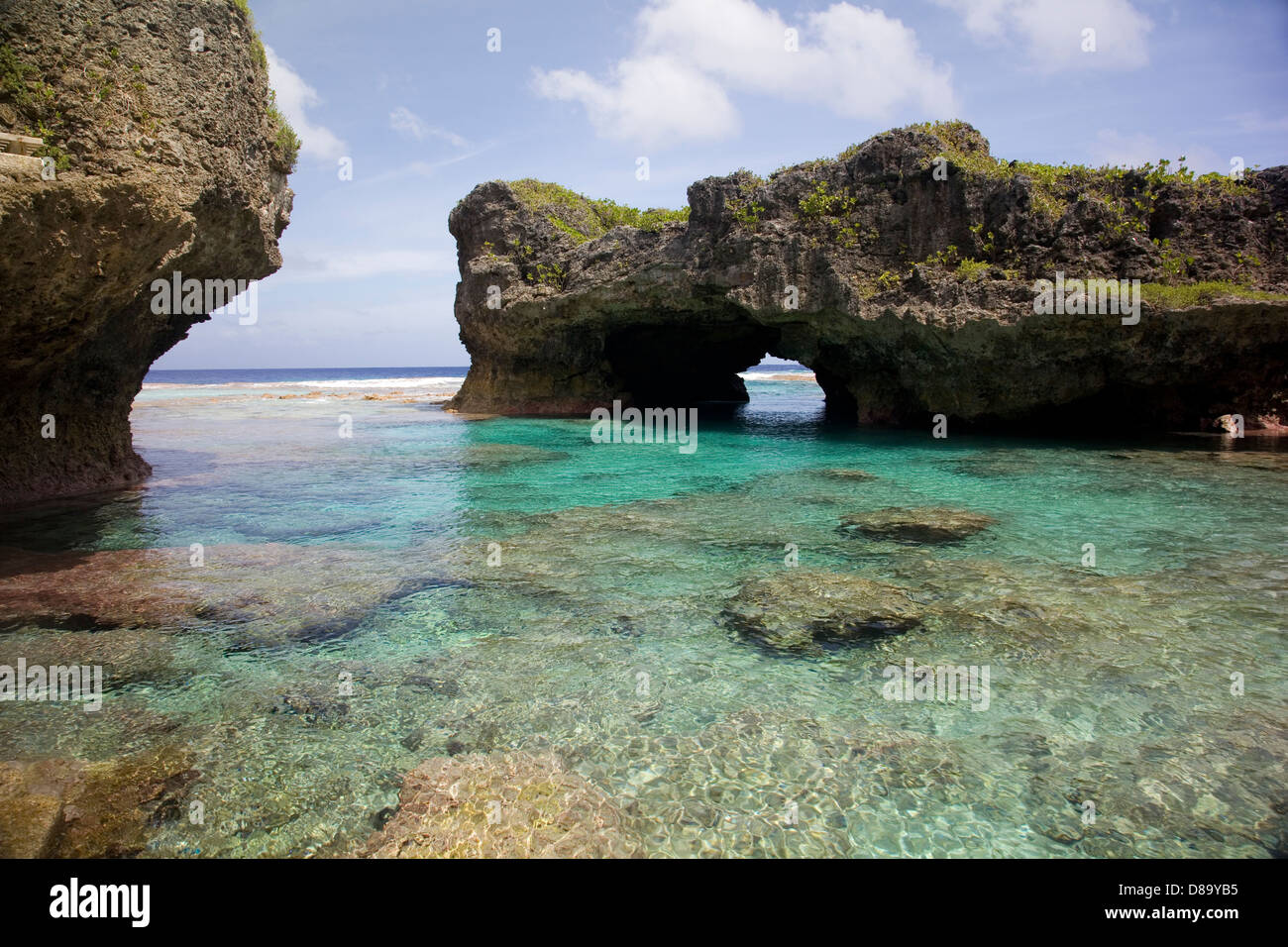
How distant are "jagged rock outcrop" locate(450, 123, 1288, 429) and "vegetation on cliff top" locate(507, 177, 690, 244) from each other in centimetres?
17

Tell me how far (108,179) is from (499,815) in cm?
737

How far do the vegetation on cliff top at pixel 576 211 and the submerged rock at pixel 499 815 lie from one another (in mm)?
22901

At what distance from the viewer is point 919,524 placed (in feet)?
Answer: 32.2

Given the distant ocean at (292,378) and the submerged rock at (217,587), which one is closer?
the submerged rock at (217,587)

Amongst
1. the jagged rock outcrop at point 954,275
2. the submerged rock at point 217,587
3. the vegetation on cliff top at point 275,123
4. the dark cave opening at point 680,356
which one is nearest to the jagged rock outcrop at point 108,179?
the vegetation on cliff top at point 275,123

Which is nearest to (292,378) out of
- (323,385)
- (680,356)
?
(323,385)

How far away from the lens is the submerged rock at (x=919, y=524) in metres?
9.28

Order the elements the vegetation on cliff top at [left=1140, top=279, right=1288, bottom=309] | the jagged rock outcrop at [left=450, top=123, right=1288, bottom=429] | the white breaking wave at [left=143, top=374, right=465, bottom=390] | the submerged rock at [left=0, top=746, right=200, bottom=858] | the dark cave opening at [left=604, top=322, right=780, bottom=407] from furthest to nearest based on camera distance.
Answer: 1. the white breaking wave at [left=143, top=374, right=465, bottom=390]
2. the dark cave opening at [left=604, top=322, right=780, bottom=407]
3. the jagged rock outcrop at [left=450, top=123, right=1288, bottom=429]
4. the vegetation on cliff top at [left=1140, top=279, right=1288, bottom=309]
5. the submerged rock at [left=0, top=746, right=200, bottom=858]

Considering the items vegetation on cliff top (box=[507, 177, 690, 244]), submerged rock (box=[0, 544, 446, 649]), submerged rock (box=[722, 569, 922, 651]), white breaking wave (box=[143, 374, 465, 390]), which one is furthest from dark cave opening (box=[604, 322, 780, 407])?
white breaking wave (box=[143, 374, 465, 390])

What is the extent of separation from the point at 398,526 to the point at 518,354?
61.7 ft

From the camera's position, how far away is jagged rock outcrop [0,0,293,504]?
6941mm

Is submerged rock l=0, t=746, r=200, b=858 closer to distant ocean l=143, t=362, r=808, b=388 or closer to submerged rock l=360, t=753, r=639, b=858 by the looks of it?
submerged rock l=360, t=753, r=639, b=858

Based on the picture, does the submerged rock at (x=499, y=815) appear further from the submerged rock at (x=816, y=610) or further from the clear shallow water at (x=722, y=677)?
the submerged rock at (x=816, y=610)

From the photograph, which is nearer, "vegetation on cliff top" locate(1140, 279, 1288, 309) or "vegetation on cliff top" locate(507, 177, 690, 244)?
"vegetation on cliff top" locate(1140, 279, 1288, 309)
